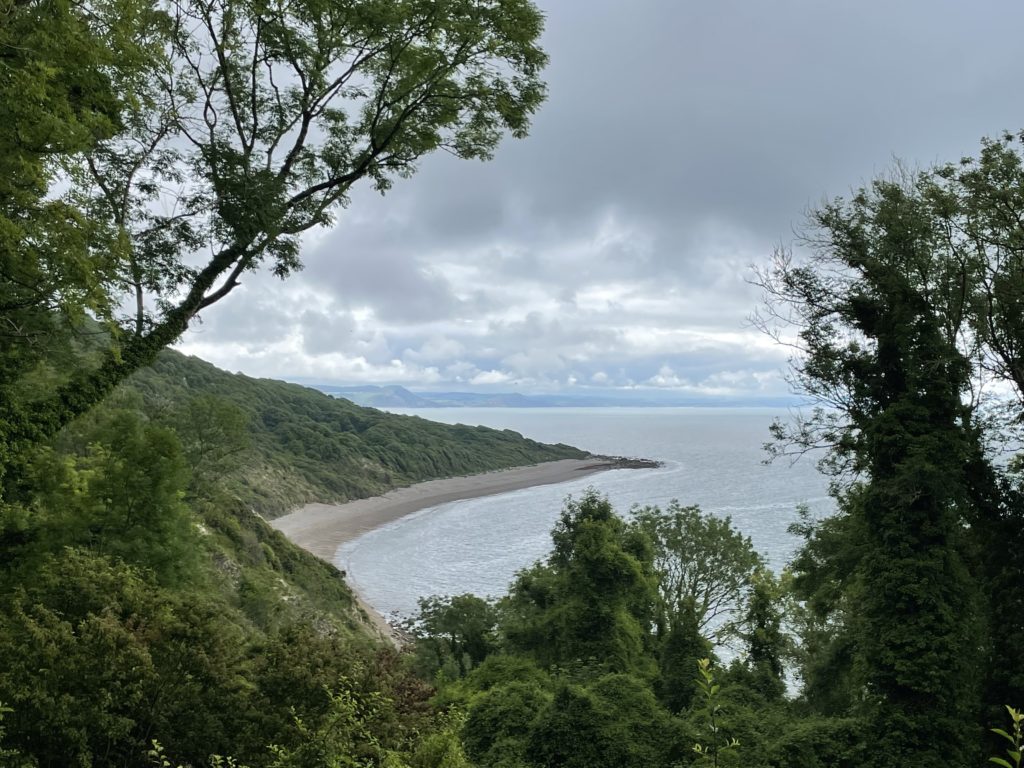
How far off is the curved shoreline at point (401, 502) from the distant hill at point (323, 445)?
9.80ft

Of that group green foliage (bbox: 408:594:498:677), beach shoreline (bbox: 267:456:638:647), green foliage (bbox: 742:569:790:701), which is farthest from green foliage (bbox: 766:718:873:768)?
beach shoreline (bbox: 267:456:638:647)

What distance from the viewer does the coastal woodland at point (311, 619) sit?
7.36 metres

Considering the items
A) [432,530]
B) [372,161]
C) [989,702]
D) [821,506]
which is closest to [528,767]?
[989,702]

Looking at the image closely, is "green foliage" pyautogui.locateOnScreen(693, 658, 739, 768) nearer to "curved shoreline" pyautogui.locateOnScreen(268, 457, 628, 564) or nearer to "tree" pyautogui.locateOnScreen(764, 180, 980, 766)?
"tree" pyautogui.locateOnScreen(764, 180, 980, 766)

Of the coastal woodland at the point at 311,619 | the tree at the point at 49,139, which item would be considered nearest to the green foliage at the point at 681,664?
the coastal woodland at the point at 311,619

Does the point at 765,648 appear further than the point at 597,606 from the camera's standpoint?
Yes

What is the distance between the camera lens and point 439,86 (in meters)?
10.1

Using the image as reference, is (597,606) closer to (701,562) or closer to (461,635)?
(461,635)

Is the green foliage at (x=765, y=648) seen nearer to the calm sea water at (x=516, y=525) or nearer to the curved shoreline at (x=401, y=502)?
the calm sea water at (x=516, y=525)

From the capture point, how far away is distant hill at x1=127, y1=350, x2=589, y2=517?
79625 mm

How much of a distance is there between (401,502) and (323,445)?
74.7 ft

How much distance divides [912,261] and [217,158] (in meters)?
14.1

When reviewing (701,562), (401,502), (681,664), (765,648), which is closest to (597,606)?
(681,664)

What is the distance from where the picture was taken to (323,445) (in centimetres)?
10506
